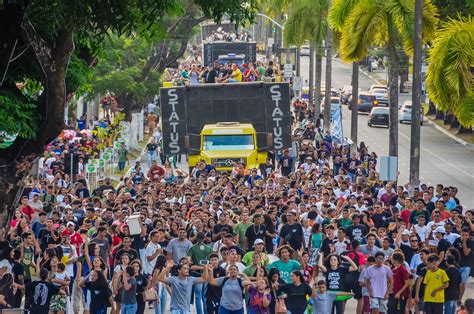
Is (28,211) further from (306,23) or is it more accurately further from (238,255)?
(306,23)

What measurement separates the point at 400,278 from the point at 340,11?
75.2 feet

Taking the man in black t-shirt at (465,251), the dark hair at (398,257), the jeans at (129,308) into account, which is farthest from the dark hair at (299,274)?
the man in black t-shirt at (465,251)

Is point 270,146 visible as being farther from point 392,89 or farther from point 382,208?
point 382,208

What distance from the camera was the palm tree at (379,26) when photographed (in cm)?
4266

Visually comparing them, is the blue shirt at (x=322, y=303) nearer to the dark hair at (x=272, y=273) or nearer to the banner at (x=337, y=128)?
the dark hair at (x=272, y=273)

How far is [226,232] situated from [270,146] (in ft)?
67.1

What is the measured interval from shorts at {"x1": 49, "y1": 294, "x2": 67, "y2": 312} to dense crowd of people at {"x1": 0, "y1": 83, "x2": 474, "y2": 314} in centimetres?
1

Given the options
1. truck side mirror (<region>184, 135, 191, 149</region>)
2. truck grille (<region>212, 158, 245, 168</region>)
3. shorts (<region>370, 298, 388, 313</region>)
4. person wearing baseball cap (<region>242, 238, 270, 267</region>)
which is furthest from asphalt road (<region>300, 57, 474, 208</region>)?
person wearing baseball cap (<region>242, 238, 270, 267</region>)

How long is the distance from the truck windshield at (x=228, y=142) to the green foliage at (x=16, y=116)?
23.8 metres

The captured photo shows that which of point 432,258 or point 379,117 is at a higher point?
point 432,258

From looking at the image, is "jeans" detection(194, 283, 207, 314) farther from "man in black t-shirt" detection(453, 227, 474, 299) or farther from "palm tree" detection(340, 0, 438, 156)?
"palm tree" detection(340, 0, 438, 156)

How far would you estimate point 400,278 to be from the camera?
22953 mm

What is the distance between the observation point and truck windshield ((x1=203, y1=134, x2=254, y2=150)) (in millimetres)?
44812

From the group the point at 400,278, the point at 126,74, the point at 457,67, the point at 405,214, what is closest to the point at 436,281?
the point at 400,278
